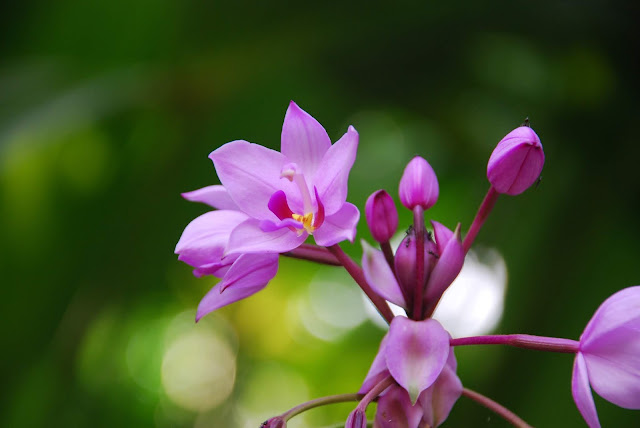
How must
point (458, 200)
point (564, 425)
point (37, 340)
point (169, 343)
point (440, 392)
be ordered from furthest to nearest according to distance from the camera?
point (169, 343) → point (458, 200) → point (37, 340) → point (564, 425) → point (440, 392)

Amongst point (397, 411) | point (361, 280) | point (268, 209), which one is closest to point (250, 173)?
point (268, 209)

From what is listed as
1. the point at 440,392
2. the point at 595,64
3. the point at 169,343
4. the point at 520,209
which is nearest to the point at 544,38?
the point at 595,64

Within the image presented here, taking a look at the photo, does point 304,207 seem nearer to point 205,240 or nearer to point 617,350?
point 205,240

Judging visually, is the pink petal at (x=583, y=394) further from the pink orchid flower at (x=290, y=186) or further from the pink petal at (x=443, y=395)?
the pink orchid flower at (x=290, y=186)

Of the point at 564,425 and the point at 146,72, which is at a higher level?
the point at 146,72

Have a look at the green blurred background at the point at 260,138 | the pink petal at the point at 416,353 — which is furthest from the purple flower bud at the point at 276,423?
the green blurred background at the point at 260,138

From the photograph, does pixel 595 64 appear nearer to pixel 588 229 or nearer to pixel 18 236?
pixel 588 229

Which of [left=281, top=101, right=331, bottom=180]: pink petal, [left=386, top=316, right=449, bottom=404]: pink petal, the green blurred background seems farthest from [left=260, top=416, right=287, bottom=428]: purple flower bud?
the green blurred background

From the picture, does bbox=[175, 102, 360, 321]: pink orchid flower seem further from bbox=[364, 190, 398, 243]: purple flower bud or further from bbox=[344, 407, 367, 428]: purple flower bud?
bbox=[344, 407, 367, 428]: purple flower bud
